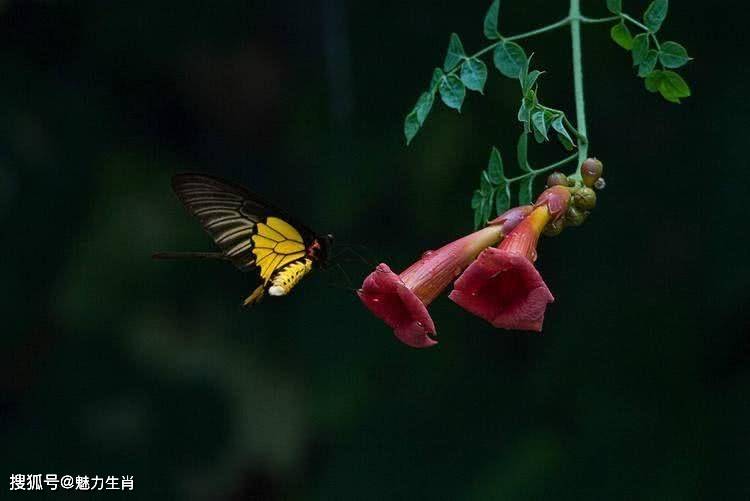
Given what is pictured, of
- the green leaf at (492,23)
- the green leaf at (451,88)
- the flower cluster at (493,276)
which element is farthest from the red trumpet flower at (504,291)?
the green leaf at (492,23)

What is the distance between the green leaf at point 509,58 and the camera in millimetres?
1885

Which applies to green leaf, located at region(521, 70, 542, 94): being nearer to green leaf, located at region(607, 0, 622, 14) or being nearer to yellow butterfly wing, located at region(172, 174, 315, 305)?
green leaf, located at region(607, 0, 622, 14)

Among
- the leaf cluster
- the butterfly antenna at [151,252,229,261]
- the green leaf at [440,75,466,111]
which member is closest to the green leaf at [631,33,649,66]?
the leaf cluster

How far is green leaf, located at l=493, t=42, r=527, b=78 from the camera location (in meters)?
1.88

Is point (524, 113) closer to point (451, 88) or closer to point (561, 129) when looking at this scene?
point (561, 129)

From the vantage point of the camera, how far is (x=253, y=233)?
7.00ft

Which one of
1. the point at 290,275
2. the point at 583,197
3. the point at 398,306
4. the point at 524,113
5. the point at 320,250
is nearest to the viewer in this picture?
the point at 524,113

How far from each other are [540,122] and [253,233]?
808 mm

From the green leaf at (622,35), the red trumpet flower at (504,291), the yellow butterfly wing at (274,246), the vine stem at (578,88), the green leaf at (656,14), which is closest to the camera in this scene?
the red trumpet flower at (504,291)

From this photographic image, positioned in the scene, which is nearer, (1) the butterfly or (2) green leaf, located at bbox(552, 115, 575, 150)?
(2) green leaf, located at bbox(552, 115, 575, 150)

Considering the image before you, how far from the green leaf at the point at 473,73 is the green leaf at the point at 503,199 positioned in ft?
0.64

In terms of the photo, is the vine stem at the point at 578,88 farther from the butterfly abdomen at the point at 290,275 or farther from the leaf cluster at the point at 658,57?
the butterfly abdomen at the point at 290,275

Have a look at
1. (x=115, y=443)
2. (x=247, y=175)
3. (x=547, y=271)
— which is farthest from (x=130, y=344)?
(x=547, y=271)

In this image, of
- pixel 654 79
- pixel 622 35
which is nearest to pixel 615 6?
pixel 622 35
